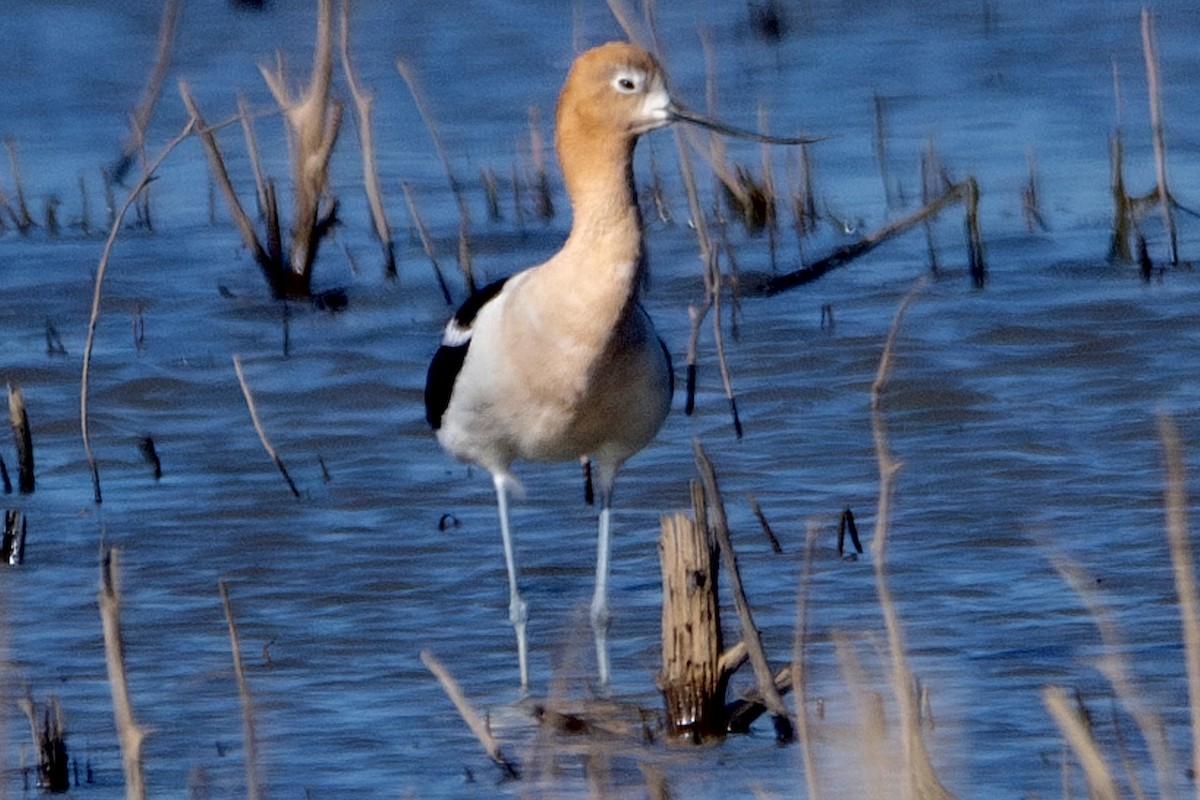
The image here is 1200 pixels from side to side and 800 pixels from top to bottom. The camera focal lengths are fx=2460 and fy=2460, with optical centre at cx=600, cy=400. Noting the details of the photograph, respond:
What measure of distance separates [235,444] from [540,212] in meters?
3.41

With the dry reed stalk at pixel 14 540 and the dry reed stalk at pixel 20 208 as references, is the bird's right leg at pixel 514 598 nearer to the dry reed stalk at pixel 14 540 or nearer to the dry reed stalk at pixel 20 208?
the dry reed stalk at pixel 14 540

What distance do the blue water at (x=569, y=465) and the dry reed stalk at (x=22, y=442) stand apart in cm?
7

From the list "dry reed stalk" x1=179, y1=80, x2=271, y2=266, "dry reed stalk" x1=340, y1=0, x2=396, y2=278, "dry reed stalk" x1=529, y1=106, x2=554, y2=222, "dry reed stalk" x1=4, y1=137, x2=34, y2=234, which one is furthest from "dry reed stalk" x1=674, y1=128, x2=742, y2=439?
"dry reed stalk" x1=4, y1=137, x2=34, y2=234

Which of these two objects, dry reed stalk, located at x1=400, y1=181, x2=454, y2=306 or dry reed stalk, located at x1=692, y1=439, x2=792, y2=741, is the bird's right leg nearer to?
dry reed stalk, located at x1=692, y1=439, x2=792, y2=741

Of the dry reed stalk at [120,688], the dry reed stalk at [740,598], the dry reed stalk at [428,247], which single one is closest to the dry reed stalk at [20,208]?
the dry reed stalk at [428,247]

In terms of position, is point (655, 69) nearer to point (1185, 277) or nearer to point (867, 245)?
point (867, 245)

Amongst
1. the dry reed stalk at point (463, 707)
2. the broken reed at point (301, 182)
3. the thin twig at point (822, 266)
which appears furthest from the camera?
the broken reed at point (301, 182)

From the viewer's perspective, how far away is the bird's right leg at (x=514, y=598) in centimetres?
570

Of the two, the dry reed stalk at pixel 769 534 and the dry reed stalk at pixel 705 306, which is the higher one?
the dry reed stalk at pixel 705 306

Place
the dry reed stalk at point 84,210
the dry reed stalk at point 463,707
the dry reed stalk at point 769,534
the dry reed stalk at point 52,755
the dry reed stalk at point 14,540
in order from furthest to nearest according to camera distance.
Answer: the dry reed stalk at point 84,210 → the dry reed stalk at point 14,540 → the dry reed stalk at point 769,534 → the dry reed stalk at point 52,755 → the dry reed stalk at point 463,707

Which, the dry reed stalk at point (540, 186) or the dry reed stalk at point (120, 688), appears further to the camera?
the dry reed stalk at point (540, 186)

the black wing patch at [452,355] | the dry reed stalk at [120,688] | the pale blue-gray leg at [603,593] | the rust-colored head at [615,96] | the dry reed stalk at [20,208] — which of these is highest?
the rust-colored head at [615,96]

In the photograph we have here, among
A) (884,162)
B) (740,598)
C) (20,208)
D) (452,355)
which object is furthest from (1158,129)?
(20,208)

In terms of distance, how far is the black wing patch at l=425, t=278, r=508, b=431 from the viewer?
6199 millimetres
